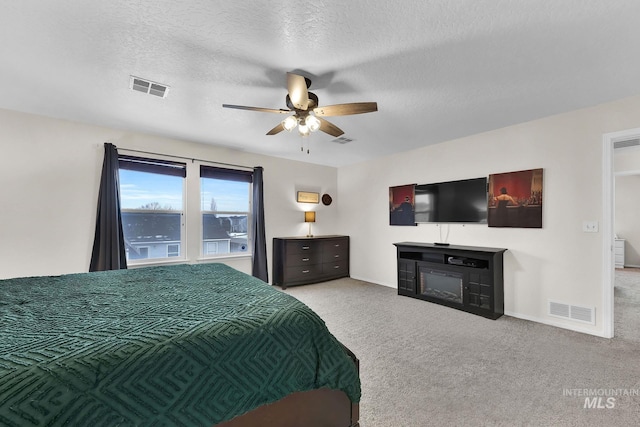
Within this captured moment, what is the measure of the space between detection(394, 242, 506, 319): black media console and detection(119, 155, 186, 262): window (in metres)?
3.59

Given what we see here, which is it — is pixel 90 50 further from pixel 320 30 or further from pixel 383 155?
pixel 383 155

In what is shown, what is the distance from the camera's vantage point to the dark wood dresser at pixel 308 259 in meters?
4.89

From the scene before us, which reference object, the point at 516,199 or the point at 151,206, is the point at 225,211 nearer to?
the point at 151,206

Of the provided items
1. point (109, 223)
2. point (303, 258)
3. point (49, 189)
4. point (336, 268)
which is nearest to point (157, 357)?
point (109, 223)

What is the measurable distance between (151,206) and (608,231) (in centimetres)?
562

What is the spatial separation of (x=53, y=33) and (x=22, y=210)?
2.33 meters

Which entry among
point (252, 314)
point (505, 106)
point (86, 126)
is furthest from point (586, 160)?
point (86, 126)

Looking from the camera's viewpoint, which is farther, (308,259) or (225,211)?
(308,259)

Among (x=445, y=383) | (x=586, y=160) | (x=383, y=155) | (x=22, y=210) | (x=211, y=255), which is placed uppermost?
(x=383, y=155)

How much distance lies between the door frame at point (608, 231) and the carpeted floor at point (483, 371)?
23 centimetres

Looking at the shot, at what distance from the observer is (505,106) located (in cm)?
296

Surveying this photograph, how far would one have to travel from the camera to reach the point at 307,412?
4.18 feet

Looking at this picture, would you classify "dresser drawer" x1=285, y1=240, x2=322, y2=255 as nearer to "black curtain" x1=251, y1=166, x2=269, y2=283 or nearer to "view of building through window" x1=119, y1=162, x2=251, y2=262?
"black curtain" x1=251, y1=166, x2=269, y2=283

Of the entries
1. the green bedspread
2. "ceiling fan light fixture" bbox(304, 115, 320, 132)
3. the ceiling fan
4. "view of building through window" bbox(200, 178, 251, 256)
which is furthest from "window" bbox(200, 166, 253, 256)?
the green bedspread
